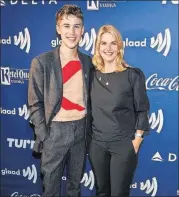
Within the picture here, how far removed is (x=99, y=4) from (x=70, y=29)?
0.72m

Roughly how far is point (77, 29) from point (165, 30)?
2.98 feet

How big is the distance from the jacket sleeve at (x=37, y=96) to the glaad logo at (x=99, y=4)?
0.90m

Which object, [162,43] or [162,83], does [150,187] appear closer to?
[162,83]

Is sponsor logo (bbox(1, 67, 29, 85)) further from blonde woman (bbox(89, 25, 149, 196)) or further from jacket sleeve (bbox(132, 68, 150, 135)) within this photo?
jacket sleeve (bbox(132, 68, 150, 135))

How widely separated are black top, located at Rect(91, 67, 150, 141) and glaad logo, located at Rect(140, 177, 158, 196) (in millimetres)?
963

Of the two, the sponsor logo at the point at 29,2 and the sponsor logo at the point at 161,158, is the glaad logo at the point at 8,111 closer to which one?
the sponsor logo at the point at 29,2

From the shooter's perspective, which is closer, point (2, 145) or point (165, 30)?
point (165, 30)

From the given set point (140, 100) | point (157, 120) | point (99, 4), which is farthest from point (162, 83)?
point (99, 4)

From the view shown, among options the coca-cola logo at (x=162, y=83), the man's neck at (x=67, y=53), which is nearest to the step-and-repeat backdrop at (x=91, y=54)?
the coca-cola logo at (x=162, y=83)

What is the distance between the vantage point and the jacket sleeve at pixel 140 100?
198 centimetres

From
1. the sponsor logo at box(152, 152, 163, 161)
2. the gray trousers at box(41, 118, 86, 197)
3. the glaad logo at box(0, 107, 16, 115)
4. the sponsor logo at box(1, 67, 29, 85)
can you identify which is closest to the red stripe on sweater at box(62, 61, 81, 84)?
the gray trousers at box(41, 118, 86, 197)

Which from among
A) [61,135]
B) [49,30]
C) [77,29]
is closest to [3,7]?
[49,30]

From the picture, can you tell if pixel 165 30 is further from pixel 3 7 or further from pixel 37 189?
pixel 37 189

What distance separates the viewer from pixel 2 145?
302cm
